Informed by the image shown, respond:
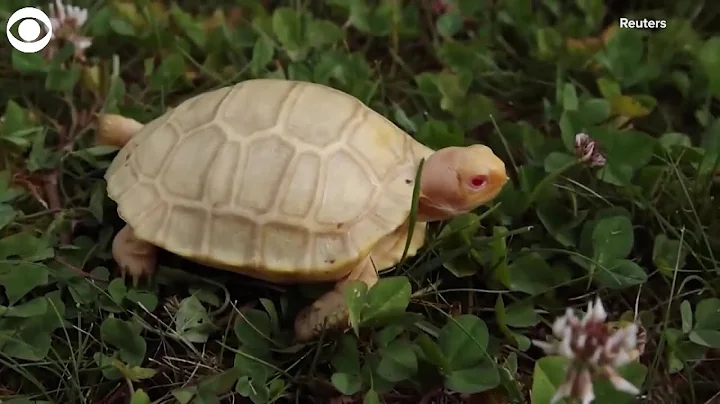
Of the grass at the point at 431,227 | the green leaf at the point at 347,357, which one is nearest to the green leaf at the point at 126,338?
the grass at the point at 431,227

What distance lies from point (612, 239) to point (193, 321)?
49 cm

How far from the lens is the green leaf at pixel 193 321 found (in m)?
0.79

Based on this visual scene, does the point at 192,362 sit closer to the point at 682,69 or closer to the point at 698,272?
the point at 698,272

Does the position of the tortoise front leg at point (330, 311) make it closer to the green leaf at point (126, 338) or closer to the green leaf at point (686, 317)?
the green leaf at point (126, 338)

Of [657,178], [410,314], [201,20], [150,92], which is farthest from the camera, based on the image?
[201,20]

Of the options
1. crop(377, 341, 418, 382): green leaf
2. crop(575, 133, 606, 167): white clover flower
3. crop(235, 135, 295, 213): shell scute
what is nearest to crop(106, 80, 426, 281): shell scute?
crop(235, 135, 295, 213): shell scute

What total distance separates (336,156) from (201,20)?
0.53 metres

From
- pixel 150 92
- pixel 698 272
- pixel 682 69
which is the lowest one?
pixel 698 272

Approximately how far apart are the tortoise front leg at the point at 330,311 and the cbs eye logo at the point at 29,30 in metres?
0.62

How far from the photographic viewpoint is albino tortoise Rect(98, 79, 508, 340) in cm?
76

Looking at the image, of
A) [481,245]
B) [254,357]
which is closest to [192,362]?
[254,357]

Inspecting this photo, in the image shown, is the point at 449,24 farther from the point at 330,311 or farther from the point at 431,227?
the point at 330,311

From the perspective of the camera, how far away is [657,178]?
35.2 inches

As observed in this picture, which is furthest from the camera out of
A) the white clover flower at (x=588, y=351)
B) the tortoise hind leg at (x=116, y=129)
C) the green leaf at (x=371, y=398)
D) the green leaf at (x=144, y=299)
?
the tortoise hind leg at (x=116, y=129)
